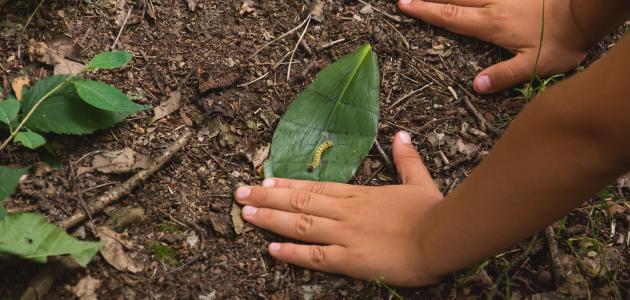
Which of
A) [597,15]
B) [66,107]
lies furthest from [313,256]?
[597,15]

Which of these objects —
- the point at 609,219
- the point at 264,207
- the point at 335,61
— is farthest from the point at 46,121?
the point at 609,219

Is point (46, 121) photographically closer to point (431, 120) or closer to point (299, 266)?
point (299, 266)

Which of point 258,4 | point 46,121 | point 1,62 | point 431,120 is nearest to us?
point 46,121

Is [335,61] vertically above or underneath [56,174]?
above

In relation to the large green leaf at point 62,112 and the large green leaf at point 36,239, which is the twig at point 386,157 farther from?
the large green leaf at point 36,239

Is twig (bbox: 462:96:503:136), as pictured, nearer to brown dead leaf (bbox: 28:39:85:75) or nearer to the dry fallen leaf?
the dry fallen leaf

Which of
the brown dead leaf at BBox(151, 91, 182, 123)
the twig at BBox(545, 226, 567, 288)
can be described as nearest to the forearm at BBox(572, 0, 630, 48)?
the twig at BBox(545, 226, 567, 288)
